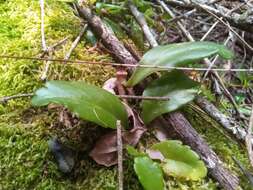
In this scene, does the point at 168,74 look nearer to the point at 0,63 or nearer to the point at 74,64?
the point at 74,64

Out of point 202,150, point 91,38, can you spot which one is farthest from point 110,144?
point 91,38

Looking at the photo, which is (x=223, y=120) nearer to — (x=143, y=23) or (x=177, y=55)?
(x=177, y=55)

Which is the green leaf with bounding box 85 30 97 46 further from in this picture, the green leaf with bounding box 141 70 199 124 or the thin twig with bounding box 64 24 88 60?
the green leaf with bounding box 141 70 199 124

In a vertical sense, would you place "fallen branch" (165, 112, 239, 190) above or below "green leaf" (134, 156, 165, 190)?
below

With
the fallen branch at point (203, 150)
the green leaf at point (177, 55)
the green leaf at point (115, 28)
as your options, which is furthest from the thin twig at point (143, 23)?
the fallen branch at point (203, 150)

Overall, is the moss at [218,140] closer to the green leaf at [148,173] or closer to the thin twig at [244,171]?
the thin twig at [244,171]

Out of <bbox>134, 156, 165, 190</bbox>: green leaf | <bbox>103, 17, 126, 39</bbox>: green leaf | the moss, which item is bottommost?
the moss

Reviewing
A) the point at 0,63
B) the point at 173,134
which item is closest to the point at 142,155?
the point at 173,134

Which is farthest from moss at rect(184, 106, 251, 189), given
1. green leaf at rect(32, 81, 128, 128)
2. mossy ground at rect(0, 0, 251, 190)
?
green leaf at rect(32, 81, 128, 128)
